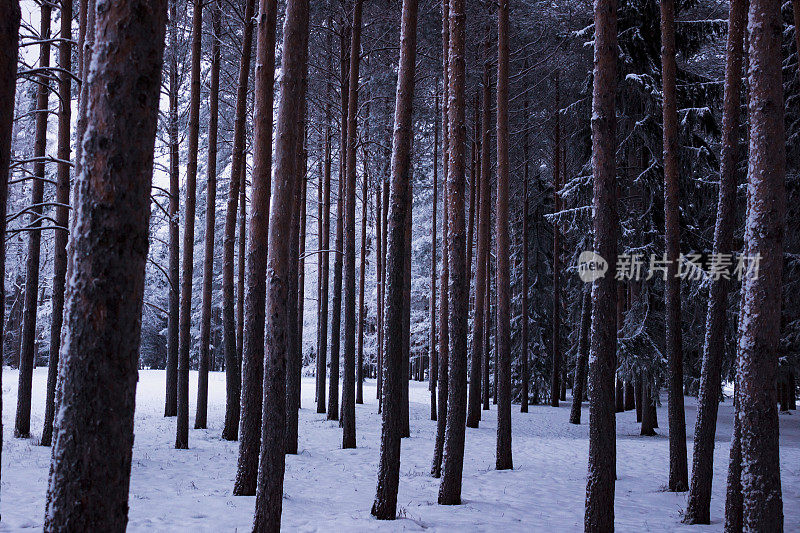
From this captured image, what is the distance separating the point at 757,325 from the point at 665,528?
3.25 m

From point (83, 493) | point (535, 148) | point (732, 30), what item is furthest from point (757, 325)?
point (535, 148)

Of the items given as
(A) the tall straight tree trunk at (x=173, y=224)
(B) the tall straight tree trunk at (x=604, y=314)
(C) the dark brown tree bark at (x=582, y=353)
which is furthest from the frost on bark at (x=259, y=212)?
(C) the dark brown tree bark at (x=582, y=353)

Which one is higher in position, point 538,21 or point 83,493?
point 538,21

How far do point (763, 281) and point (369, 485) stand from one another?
21.3 feet

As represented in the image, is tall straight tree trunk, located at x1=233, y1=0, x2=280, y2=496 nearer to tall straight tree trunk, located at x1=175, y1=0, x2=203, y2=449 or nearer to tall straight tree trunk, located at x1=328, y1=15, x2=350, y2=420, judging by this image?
tall straight tree trunk, located at x1=175, y1=0, x2=203, y2=449

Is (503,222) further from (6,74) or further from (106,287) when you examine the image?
(106,287)

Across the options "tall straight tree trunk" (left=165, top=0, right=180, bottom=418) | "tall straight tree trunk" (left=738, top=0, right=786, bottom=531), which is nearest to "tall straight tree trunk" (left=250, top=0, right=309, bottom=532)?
"tall straight tree trunk" (left=738, top=0, right=786, bottom=531)

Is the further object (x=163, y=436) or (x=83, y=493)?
(x=163, y=436)

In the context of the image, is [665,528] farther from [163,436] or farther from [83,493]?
[163,436]

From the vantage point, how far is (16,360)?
39.1 meters

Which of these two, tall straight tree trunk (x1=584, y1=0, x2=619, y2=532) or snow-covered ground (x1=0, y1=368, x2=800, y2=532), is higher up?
tall straight tree trunk (x1=584, y1=0, x2=619, y2=532)

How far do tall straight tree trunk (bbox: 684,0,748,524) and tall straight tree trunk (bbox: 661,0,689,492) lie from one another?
1027 millimetres

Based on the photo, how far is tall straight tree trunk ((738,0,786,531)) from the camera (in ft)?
19.7

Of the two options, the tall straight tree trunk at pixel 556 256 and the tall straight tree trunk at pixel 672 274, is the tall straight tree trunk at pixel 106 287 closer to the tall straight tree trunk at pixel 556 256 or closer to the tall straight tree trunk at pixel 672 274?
the tall straight tree trunk at pixel 672 274
